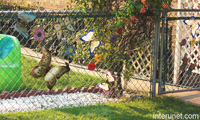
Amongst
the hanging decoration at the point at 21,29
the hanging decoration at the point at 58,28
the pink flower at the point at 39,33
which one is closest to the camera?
the hanging decoration at the point at 21,29

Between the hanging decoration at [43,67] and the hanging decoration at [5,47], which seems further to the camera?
the hanging decoration at [43,67]

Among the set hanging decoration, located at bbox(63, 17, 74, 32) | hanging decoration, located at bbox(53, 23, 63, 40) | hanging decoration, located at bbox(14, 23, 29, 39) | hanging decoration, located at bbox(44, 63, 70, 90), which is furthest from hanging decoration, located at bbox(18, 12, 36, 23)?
hanging decoration, located at bbox(44, 63, 70, 90)

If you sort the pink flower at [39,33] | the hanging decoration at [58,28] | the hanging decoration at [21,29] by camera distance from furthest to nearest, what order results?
1. the hanging decoration at [58,28]
2. the pink flower at [39,33]
3. the hanging decoration at [21,29]

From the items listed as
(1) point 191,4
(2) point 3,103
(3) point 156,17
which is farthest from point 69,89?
(1) point 191,4

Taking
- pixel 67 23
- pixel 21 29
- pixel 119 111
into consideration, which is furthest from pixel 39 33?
pixel 119 111

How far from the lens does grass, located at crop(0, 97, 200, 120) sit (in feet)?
12.3

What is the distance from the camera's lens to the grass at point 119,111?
3.74 meters

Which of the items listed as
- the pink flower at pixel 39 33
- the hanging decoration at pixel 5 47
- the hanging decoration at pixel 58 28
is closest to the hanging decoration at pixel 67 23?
the hanging decoration at pixel 58 28

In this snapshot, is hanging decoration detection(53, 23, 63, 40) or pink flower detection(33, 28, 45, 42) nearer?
pink flower detection(33, 28, 45, 42)

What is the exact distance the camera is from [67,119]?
12.0 feet

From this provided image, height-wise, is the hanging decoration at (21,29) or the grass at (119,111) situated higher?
the hanging decoration at (21,29)

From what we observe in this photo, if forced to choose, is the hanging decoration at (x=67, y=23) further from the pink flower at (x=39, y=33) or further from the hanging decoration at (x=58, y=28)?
the pink flower at (x=39, y=33)

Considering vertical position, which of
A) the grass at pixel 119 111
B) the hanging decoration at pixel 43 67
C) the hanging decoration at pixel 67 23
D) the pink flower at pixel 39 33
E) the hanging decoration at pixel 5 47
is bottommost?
the grass at pixel 119 111

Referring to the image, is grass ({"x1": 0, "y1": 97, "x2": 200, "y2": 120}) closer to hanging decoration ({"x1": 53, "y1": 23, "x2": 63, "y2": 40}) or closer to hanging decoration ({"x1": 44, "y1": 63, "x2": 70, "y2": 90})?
hanging decoration ({"x1": 44, "y1": 63, "x2": 70, "y2": 90})
